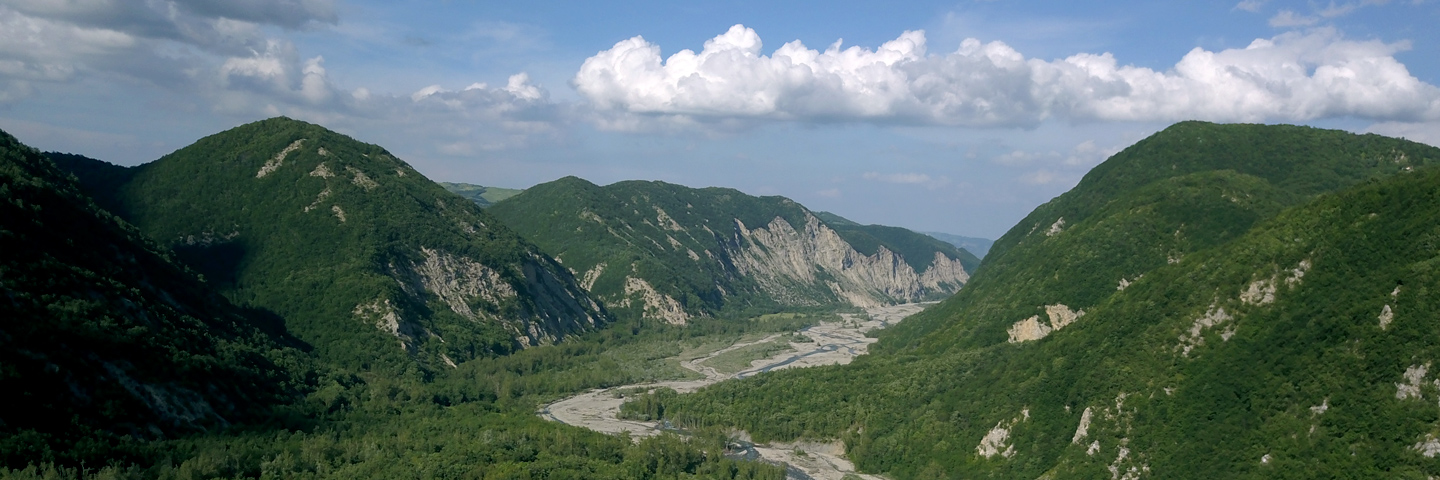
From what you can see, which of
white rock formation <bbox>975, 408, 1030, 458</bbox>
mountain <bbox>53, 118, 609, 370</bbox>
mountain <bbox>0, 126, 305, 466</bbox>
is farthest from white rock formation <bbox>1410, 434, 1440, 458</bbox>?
mountain <bbox>53, 118, 609, 370</bbox>

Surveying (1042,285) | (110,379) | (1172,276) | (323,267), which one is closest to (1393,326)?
(1172,276)

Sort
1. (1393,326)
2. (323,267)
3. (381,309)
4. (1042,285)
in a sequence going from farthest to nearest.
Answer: (323,267) → (381,309) → (1042,285) → (1393,326)

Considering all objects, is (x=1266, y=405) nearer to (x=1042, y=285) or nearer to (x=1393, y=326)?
(x=1393, y=326)

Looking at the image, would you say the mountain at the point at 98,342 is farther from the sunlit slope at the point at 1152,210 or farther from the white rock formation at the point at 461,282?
the sunlit slope at the point at 1152,210

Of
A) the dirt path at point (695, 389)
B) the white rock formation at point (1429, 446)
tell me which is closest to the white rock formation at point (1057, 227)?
the dirt path at point (695, 389)

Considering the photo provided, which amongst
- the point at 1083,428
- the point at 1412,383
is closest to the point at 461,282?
the point at 1083,428

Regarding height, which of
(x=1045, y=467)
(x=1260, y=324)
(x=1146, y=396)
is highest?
(x=1260, y=324)
